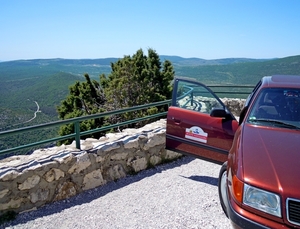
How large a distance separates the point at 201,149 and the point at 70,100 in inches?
754

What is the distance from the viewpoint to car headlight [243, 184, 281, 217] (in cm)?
216

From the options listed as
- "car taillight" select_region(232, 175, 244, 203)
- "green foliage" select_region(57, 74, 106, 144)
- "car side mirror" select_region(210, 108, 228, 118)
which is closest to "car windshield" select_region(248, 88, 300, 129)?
"car side mirror" select_region(210, 108, 228, 118)

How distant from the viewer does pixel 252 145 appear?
2756 millimetres

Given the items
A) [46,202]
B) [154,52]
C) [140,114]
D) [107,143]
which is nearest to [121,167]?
[107,143]

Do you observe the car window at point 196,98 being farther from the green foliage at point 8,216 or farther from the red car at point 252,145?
the green foliage at point 8,216

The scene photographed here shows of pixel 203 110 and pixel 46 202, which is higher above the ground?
pixel 203 110

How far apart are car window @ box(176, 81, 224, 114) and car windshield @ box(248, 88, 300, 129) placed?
2.30ft

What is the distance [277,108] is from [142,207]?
238 cm

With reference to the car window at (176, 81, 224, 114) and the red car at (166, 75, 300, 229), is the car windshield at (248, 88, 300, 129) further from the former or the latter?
the car window at (176, 81, 224, 114)

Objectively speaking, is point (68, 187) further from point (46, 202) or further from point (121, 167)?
point (121, 167)

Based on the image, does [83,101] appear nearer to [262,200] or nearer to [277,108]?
[277,108]

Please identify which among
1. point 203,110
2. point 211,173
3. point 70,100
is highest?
point 203,110

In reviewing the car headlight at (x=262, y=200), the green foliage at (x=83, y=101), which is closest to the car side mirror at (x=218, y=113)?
the car headlight at (x=262, y=200)

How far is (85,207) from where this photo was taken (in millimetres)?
3949
